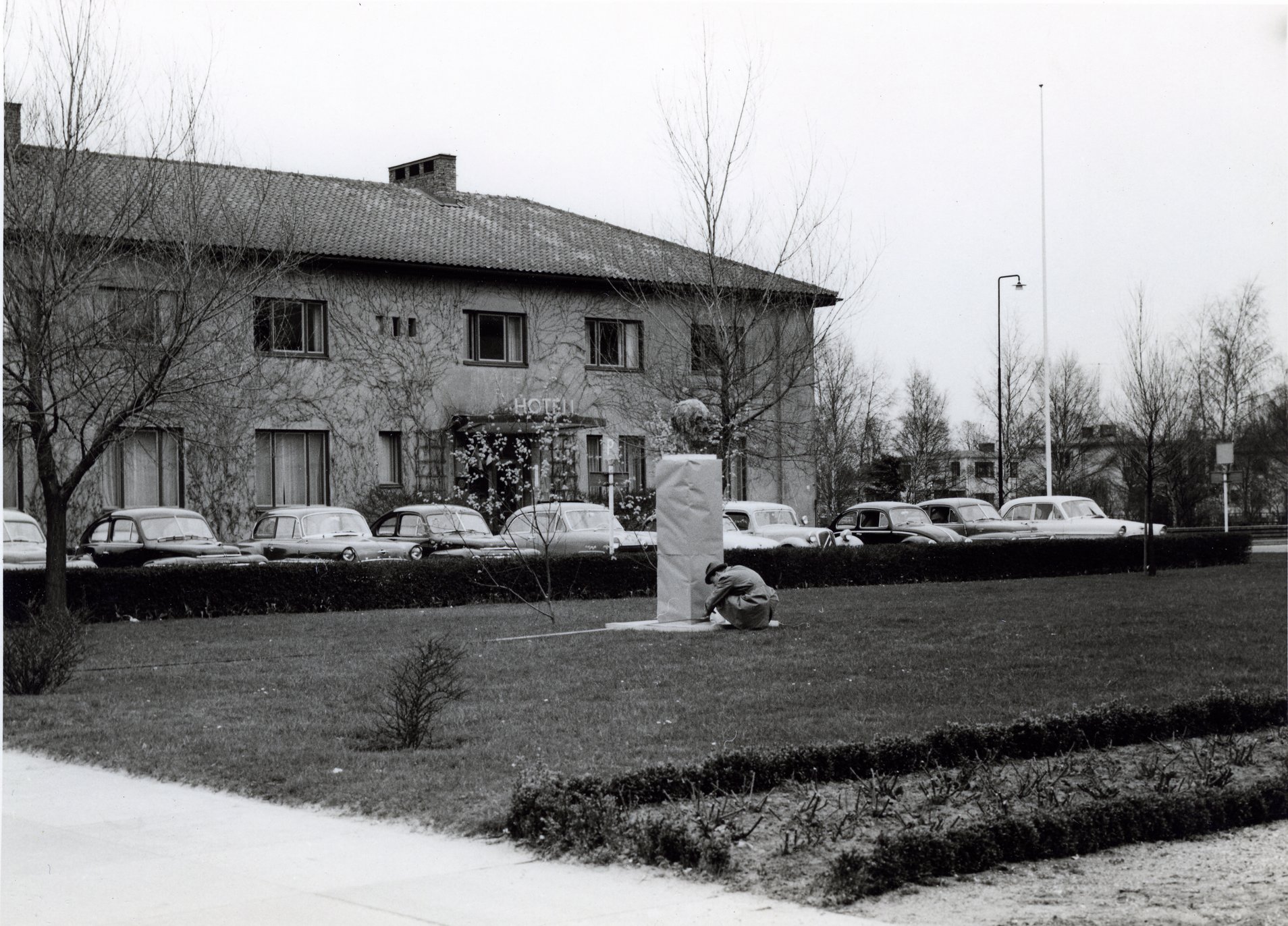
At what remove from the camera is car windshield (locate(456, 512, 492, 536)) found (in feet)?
90.7

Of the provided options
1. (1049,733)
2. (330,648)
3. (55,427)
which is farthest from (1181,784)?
(55,427)

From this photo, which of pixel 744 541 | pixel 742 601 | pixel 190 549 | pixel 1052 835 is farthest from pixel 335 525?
pixel 1052 835

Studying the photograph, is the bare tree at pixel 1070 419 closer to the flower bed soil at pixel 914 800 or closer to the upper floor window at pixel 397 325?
the upper floor window at pixel 397 325

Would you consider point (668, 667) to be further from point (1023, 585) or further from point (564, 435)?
point (564, 435)

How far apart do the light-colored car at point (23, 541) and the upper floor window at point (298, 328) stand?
345 inches

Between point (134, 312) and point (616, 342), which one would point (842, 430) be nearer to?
point (616, 342)

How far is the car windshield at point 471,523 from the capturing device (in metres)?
27.6

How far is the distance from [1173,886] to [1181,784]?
1552mm

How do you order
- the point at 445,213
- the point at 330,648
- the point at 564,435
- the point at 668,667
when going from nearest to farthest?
the point at 668,667 < the point at 330,648 < the point at 564,435 < the point at 445,213

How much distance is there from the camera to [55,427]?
56.1 ft

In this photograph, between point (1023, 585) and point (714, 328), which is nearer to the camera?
point (1023, 585)

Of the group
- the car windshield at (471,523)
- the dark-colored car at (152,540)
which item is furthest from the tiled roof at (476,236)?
the car windshield at (471,523)

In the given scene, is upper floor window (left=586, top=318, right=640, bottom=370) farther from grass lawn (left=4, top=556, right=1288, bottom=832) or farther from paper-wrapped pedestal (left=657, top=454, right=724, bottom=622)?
paper-wrapped pedestal (left=657, top=454, right=724, bottom=622)

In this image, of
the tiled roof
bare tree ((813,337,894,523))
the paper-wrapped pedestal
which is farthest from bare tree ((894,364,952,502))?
the paper-wrapped pedestal
